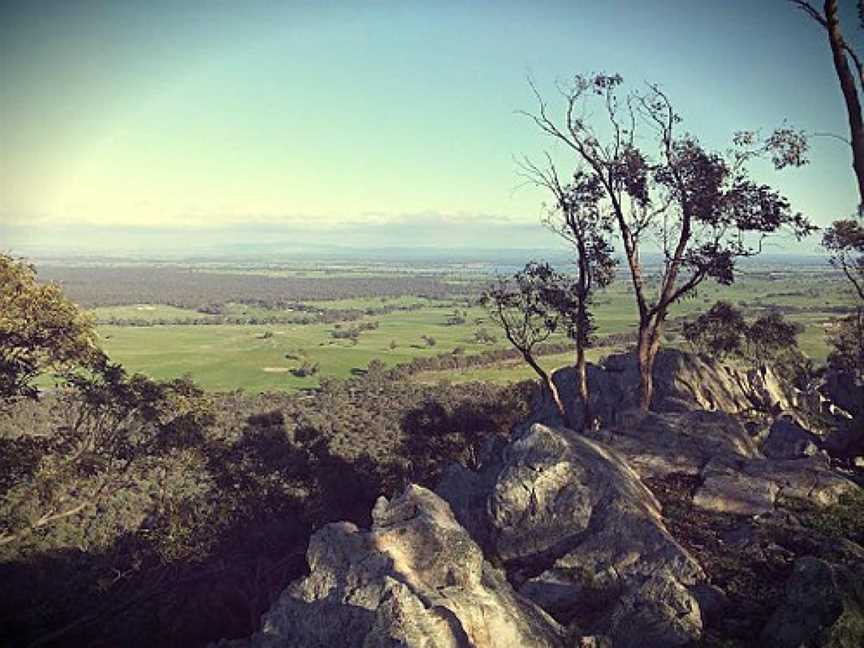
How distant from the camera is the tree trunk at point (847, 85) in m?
17.0

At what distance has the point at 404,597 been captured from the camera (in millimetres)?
10766

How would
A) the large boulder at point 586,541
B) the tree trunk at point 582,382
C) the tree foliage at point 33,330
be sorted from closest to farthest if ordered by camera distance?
1. the large boulder at point 586,541
2. the tree foliage at point 33,330
3. the tree trunk at point 582,382

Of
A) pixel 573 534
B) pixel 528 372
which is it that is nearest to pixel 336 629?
pixel 573 534

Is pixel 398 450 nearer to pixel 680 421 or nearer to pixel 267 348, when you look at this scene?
pixel 680 421

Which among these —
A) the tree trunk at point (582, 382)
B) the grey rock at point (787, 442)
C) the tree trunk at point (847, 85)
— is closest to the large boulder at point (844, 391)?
the grey rock at point (787, 442)

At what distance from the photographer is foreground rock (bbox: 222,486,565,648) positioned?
10625 mm

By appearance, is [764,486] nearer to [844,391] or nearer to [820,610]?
[820,610]

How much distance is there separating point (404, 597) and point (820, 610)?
7.49 meters

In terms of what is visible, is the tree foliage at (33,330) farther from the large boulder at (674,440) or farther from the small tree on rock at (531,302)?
the large boulder at (674,440)

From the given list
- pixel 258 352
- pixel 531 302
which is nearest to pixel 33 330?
pixel 531 302

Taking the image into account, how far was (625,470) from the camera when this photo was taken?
18.9m

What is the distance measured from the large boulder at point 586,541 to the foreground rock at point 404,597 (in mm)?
1736

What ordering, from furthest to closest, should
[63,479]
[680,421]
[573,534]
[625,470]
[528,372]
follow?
1. [528,372]
2. [63,479]
3. [680,421]
4. [625,470]
5. [573,534]

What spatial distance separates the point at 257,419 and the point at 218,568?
14.4 meters
